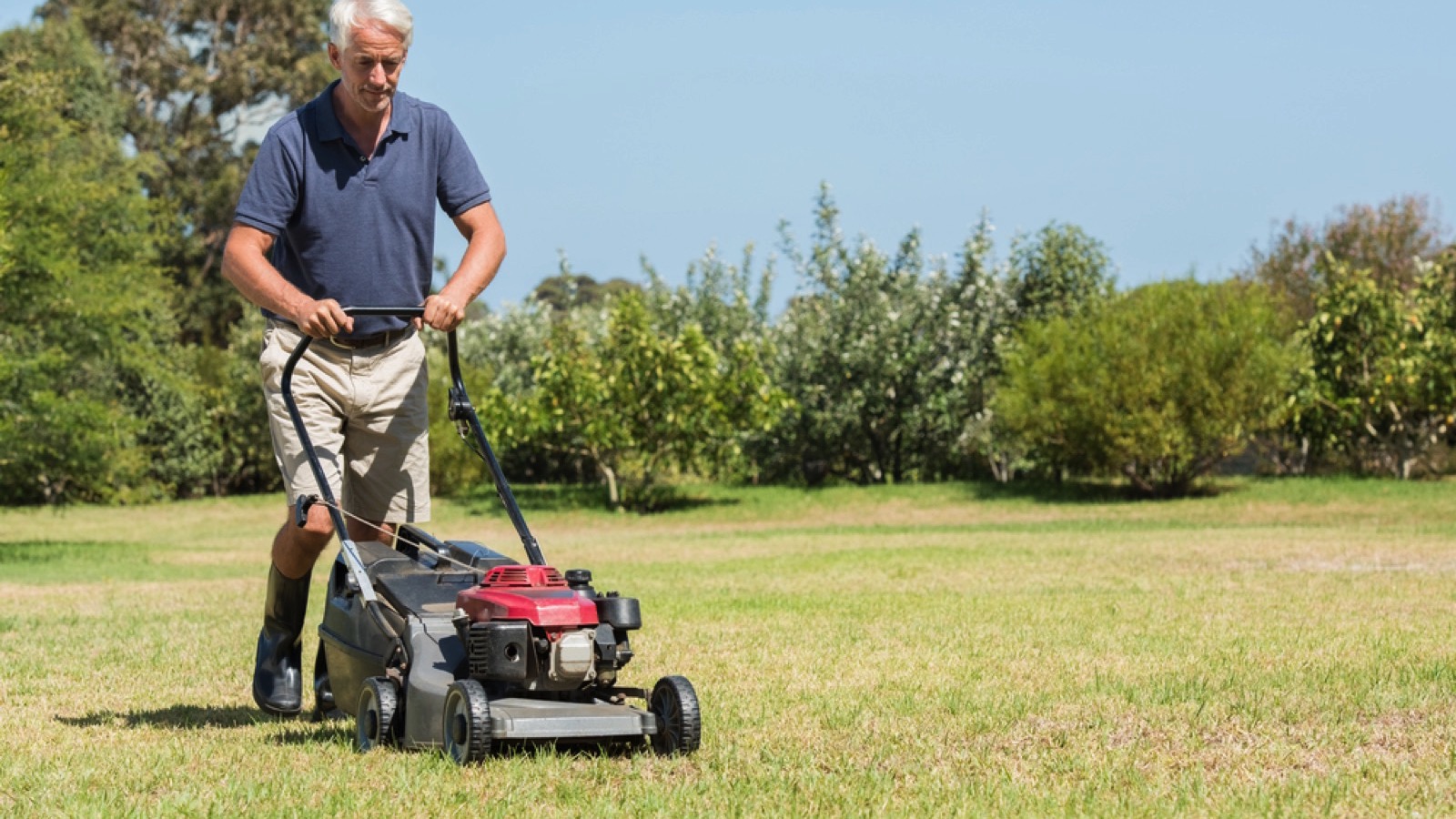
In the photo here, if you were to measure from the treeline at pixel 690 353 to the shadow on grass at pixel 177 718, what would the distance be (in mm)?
13763

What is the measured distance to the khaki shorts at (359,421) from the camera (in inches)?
209

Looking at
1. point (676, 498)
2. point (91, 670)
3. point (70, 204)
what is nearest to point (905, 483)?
point (676, 498)

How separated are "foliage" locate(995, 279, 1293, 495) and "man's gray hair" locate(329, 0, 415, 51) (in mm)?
23272

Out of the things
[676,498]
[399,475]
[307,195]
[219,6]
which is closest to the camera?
[307,195]

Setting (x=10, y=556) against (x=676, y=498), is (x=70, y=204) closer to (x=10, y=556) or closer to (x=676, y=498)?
(x=10, y=556)

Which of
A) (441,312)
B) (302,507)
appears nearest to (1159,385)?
(302,507)

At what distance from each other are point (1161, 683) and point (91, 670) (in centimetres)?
468

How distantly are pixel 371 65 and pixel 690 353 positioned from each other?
2338cm

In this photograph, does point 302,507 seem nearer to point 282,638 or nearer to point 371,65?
point 282,638

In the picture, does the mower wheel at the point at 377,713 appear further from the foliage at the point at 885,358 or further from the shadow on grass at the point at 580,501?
the foliage at the point at 885,358

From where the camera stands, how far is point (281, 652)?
566 centimetres

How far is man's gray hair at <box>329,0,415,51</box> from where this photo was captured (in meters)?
4.84

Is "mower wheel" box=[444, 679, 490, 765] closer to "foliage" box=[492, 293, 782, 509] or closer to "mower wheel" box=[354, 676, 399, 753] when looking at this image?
"mower wheel" box=[354, 676, 399, 753]

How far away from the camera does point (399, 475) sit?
5582 mm
